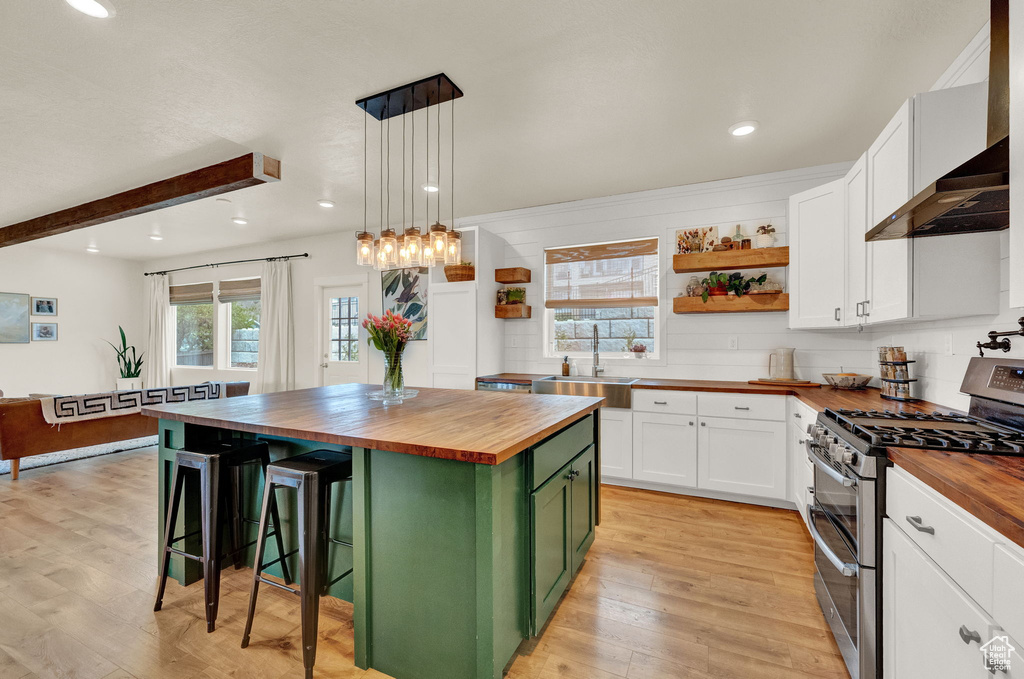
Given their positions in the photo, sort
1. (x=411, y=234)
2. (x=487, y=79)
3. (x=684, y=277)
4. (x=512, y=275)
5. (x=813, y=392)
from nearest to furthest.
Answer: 1. (x=487, y=79)
2. (x=411, y=234)
3. (x=813, y=392)
4. (x=684, y=277)
5. (x=512, y=275)

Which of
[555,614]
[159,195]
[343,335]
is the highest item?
[159,195]

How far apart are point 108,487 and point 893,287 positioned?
227 inches

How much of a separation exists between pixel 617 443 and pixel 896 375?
190 cm

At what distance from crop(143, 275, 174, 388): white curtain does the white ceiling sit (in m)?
4.02

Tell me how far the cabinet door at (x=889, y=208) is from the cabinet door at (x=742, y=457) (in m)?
Answer: 1.12

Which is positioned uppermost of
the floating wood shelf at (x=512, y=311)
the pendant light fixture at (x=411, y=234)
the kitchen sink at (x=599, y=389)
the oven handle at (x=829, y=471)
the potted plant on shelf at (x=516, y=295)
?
the pendant light fixture at (x=411, y=234)

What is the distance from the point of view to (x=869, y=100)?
2541 millimetres

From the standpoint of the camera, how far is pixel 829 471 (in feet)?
5.78

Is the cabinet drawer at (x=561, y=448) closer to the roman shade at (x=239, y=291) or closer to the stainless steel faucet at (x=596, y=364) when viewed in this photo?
the stainless steel faucet at (x=596, y=364)

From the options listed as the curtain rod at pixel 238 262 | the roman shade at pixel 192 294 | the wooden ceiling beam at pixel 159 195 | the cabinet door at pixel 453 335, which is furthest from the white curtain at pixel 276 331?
the cabinet door at pixel 453 335

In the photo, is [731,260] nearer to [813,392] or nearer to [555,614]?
[813,392]

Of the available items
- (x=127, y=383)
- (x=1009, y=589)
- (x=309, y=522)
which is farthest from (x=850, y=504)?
(x=127, y=383)

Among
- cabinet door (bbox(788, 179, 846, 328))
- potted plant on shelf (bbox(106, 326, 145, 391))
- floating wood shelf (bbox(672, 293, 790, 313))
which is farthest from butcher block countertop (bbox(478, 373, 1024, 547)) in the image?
potted plant on shelf (bbox(106, 326, 145, 391))

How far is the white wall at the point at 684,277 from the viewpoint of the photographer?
3553 millimetres
